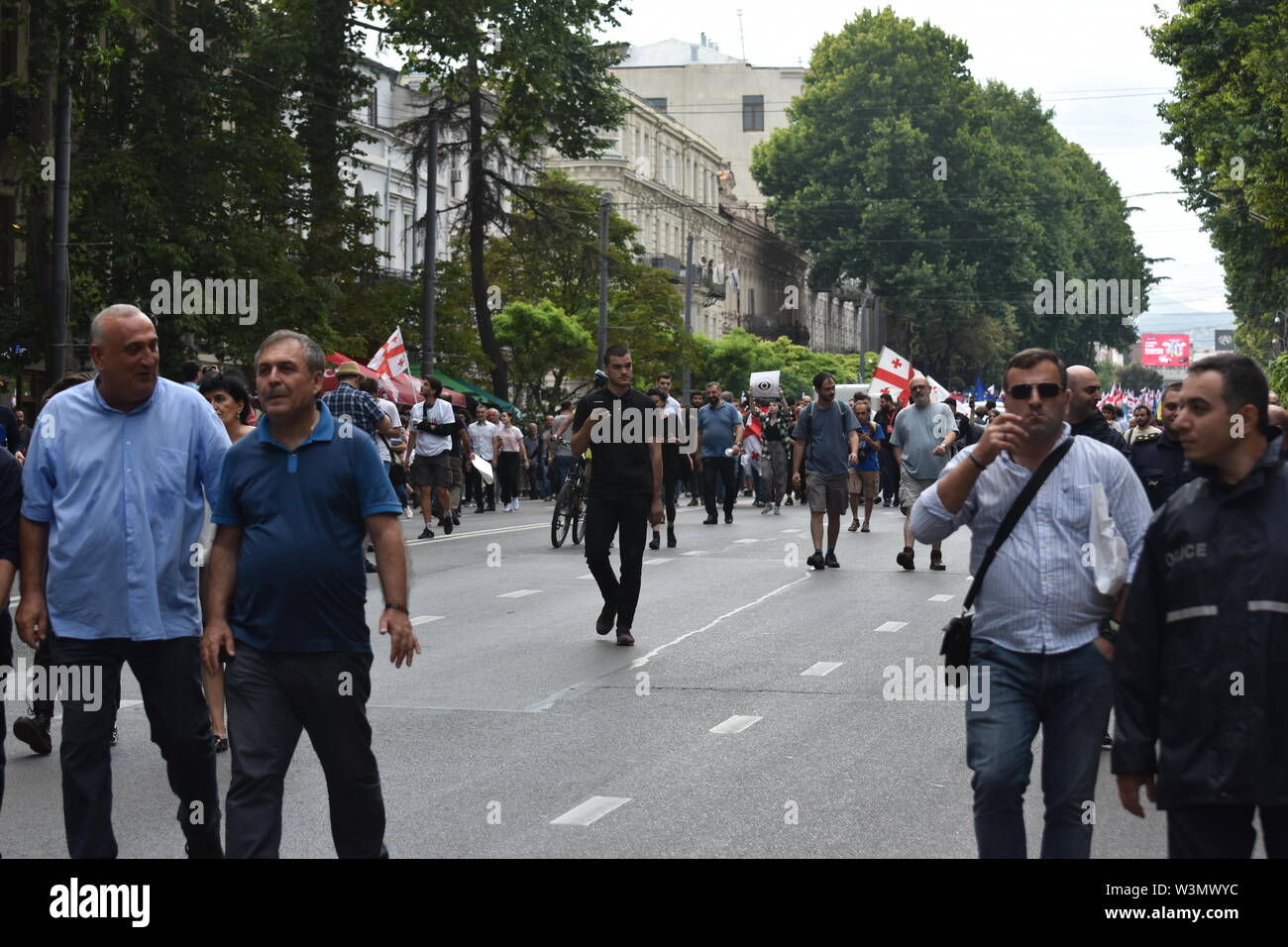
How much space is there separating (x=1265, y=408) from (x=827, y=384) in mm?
14798

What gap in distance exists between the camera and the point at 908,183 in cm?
7644

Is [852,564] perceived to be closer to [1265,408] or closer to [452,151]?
[1265,408]

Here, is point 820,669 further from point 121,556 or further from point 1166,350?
point 1166,350

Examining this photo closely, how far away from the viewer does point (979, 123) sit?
7875 cm

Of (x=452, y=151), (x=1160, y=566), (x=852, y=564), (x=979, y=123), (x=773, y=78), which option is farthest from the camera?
(x=773, y=78)

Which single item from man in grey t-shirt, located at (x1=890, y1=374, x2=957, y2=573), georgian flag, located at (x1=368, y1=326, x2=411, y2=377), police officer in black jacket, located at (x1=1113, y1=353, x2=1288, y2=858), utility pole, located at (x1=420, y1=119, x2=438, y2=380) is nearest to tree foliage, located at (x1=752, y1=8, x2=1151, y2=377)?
utility pole, located at (x1=420, y1=119, x2=438, y2=380)

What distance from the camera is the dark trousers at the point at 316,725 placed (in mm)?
5383

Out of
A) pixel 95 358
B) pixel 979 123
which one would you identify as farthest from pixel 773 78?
pixel 95 358

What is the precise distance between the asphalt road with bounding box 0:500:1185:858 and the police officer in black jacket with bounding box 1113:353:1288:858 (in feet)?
7.33

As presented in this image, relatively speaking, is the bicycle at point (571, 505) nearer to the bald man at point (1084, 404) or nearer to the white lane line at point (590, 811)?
the bald man at point (1084, 404)

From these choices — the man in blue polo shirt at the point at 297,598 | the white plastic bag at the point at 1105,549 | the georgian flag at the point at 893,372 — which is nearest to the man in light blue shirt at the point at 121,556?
the man in blue polo shirt at the point at 297,598

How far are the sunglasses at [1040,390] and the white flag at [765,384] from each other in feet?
163

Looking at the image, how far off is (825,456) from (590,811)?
1214 centimetres
